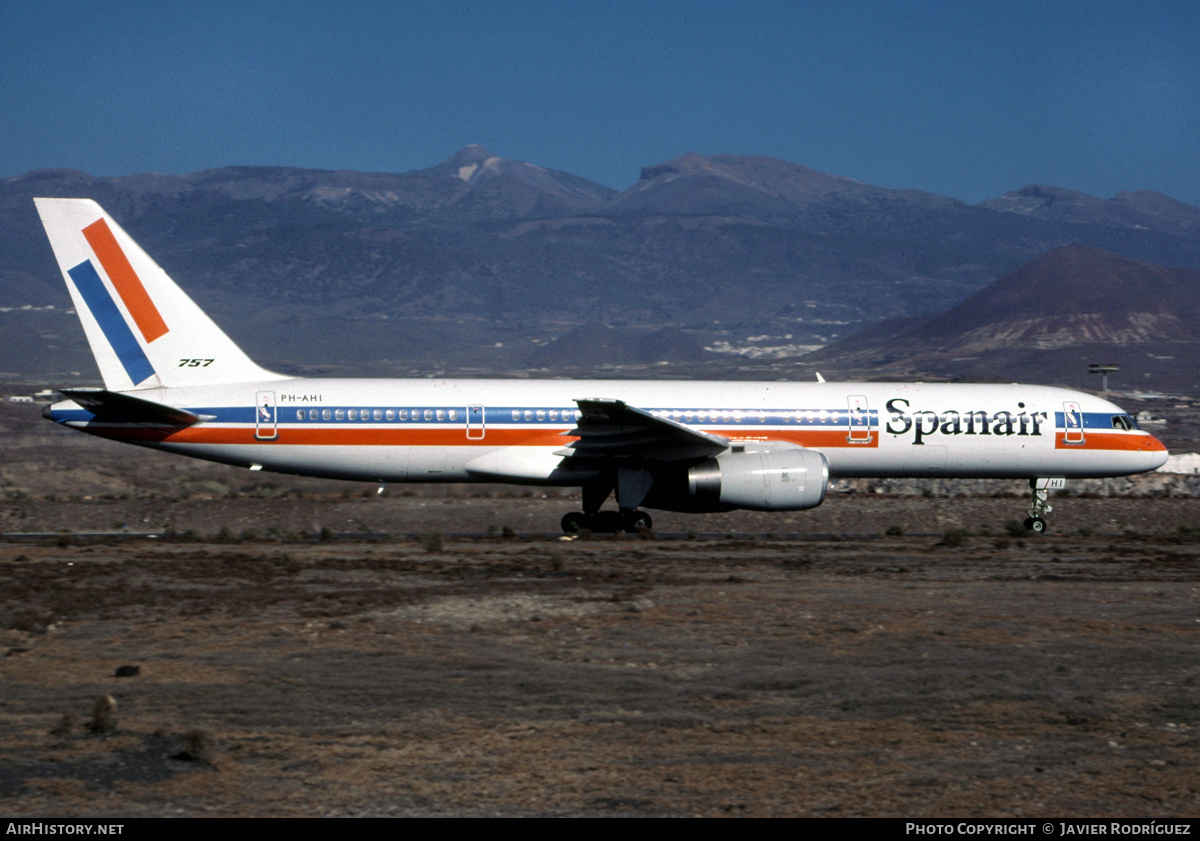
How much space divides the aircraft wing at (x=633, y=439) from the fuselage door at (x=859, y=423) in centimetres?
305

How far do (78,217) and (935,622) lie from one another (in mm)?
18936

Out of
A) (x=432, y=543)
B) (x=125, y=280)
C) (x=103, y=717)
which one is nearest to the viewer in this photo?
(x=103, y=717)

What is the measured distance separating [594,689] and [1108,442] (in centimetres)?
2090

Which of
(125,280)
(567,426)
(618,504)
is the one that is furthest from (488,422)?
(125,280)

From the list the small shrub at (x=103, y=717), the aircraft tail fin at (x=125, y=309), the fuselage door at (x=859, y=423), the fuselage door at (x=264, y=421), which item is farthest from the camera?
the fuselage door at (x=859, y=423)

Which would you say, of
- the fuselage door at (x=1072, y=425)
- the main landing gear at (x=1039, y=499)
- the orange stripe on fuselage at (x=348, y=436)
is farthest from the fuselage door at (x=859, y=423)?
the fuselage door at (x=1072, y=425)

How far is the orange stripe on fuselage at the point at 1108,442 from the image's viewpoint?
28.1 metres

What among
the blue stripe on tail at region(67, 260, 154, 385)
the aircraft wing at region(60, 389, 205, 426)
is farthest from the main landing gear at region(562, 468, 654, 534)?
the blue stripe on tail at region(67, 260, 154, 385)

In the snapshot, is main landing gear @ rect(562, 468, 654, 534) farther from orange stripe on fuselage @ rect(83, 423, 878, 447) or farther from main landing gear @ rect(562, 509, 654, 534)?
orange stripe on fuselage @ rect(83, 423, 878, 447)

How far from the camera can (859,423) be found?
2695 centimetres

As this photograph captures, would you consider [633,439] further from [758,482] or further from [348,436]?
[348,436]

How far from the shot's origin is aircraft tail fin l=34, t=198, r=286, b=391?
24.8m

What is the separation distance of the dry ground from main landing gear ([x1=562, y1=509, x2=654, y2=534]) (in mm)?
6322

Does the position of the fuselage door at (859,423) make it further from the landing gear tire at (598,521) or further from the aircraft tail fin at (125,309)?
the aircraft tail fin at (125,309)
